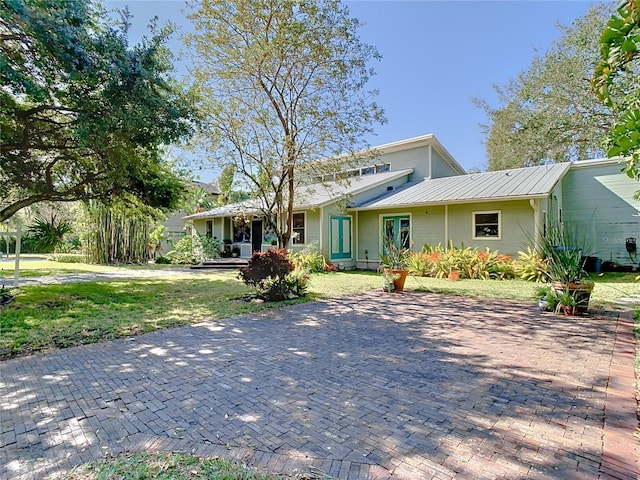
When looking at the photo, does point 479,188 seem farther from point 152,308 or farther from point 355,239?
point 152,308

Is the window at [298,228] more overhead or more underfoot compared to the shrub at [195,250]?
more overhead

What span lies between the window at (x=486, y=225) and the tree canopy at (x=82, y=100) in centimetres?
1110

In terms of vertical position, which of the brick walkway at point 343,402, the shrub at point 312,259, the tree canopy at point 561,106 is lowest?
the brick walkway at point 343,402

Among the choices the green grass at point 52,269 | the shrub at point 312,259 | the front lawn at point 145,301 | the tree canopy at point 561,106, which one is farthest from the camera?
the tree canopy at point 561,106

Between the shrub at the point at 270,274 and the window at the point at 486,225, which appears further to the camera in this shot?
the window at the point at 486,225

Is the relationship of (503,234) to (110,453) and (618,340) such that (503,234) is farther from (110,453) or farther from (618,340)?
(110,453)

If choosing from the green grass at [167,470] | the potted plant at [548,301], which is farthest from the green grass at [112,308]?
the potted plant at [548,301]

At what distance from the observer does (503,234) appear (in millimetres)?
13227

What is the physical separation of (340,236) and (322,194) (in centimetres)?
225

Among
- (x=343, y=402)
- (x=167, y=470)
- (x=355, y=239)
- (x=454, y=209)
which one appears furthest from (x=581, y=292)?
(x=355, y=239)

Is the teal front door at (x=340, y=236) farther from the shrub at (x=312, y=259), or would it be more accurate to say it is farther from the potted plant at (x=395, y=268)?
the potted plant at (x=395, y=268)

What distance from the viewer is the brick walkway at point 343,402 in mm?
2441

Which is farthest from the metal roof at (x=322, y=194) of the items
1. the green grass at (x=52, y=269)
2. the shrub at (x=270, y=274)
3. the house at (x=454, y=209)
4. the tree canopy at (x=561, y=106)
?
the tree canopy at (x=561, y=106)

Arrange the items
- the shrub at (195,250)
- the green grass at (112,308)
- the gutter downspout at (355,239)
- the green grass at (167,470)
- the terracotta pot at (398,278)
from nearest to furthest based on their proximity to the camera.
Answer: the green grass at (167,470) < the green grass at (112,308) < the terracotta pot at (398,278) < the gutter downspout at (355,239) < the shrub at (195,250)
